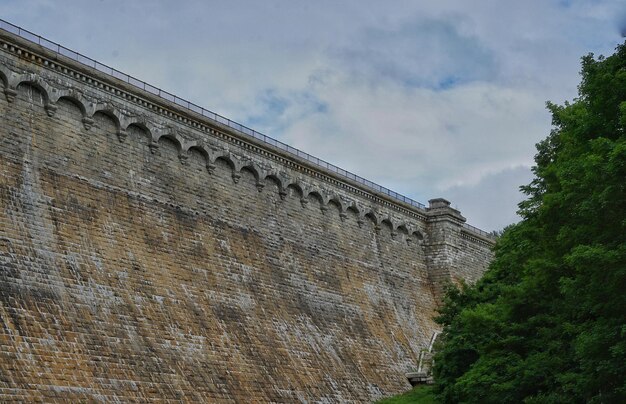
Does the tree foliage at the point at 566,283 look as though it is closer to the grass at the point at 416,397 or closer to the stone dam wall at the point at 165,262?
the grass at the point at 416,397

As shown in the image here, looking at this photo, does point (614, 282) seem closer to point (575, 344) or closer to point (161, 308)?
point (575, 344)

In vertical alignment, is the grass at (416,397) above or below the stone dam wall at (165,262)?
below

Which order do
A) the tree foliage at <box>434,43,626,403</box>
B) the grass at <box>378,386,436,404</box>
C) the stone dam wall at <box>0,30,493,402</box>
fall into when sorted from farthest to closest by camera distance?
the grass at <box>378,386,436,404</box> → the stone dam wall at <box>0,30,493,402</box> → the tree foliage at <box>434,43,626,403</box>

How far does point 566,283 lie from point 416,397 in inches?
732

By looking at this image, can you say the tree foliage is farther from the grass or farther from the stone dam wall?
the stone dam wall

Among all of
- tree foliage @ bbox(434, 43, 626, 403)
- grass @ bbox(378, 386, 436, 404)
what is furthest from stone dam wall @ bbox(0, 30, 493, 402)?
tree foliage @ bbox(434, 43, 626, 403)

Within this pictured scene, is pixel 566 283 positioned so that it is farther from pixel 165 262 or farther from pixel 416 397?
pixel 416 397

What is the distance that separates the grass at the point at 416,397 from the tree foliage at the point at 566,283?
3.70 meters

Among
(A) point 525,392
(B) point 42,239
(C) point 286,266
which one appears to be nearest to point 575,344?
(A) point 525,392

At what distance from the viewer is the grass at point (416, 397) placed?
41.6 metres

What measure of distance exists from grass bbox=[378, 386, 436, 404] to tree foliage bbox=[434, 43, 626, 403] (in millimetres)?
3702

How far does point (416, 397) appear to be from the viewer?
43406 millimetres

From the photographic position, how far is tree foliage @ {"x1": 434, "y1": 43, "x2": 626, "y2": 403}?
2431cm

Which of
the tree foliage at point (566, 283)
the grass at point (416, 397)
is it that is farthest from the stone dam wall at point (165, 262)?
the tree foliage at point (566, 283)
